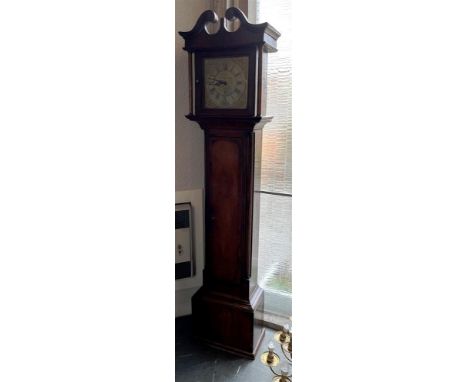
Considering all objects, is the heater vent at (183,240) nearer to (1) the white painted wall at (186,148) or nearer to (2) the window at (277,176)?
(1) the white painted wall at (186,148)

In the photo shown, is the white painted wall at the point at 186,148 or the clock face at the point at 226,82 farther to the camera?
the white painted wall at the point at 186,148

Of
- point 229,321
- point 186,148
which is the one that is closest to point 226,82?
point 186,148

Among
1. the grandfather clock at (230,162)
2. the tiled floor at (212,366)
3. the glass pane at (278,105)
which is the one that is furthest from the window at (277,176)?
the tiled floor at (212,366)

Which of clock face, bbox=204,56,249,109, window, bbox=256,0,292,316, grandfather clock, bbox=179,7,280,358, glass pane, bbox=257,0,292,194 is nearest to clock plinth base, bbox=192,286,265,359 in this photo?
grandfather clock, bbox=179,7,280,358

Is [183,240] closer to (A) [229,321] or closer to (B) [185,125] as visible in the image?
(A) [229,321]

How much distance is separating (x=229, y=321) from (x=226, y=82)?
1.12 m

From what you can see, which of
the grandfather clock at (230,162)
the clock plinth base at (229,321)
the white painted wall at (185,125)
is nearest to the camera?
the grandfather clock at (230,162)

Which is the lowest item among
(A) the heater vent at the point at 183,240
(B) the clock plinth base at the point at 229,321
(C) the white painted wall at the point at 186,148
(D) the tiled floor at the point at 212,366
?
(D) the tiled floor at the point at 212,366

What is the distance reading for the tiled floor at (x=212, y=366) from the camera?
1.70 metres

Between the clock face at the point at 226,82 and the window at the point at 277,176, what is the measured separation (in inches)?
12.2

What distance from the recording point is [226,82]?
5.56 ft
